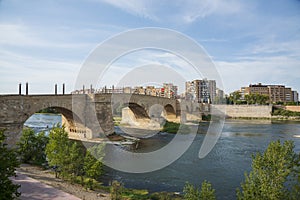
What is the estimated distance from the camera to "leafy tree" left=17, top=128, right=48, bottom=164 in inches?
683

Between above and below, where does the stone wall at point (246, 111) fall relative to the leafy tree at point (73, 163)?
above

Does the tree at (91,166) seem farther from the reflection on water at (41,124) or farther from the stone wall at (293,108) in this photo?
the stone wall at (293,108)

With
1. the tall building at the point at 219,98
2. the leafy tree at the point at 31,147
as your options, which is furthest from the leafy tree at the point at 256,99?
the leafy tree at the point at 31,147

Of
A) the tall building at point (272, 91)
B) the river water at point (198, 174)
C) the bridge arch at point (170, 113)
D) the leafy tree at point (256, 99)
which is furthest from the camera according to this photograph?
the tall building at point (272, 91)

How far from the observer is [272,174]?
877 cm

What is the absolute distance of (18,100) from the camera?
64.6 feet

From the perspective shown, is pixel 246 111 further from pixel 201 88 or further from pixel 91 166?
pixel 91 166

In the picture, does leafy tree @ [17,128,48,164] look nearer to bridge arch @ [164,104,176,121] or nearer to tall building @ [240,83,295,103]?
bridge arch @ [164,104,176,121]

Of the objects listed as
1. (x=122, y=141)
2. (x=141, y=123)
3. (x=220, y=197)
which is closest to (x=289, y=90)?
(x=141, y=123)

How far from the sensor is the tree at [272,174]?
27.7ft

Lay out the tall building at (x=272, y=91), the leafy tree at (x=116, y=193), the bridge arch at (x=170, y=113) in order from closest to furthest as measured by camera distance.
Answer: the leafy tree at (x=116, y=193), the bridge arch at (x=170, y=113), the tall building at (x=272, y=91)

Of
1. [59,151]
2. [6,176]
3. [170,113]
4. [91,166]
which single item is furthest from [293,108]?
[6,176]

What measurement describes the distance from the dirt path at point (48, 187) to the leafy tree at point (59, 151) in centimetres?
73

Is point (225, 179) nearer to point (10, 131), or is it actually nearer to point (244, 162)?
point (244, 162)
